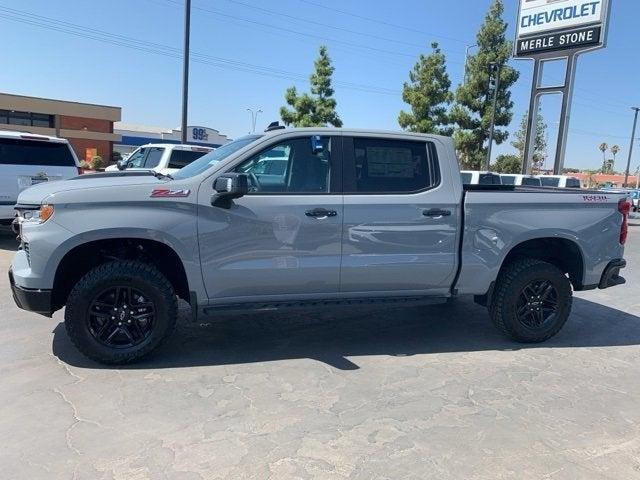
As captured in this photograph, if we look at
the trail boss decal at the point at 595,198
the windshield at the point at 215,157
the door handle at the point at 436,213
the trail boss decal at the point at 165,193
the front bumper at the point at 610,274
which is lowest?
the front bumper at the point at 610,274

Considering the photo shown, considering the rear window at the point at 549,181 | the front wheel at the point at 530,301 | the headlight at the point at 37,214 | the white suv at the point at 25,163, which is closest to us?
the headlight at the point at 37,214

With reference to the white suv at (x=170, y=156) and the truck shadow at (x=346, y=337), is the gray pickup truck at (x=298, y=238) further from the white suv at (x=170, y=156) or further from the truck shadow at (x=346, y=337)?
the white suv at (x=170, y=156)

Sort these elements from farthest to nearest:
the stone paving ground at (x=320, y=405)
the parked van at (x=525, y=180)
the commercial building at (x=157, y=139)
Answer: the commercial building at (x=157, y=139)
the parked van at (x=525, y=180)
the stone paving ground at (x=320, y=405)

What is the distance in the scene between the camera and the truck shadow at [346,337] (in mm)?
4727

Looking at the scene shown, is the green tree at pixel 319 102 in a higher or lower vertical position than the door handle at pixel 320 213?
higher

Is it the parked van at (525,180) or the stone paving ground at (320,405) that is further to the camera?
the parked van at (525,180)

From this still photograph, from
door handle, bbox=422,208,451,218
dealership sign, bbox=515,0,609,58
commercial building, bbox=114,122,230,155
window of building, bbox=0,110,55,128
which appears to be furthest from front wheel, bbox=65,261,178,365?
commercial building, bbox=114,122,230,155

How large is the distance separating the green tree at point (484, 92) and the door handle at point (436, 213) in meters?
A: 28.2

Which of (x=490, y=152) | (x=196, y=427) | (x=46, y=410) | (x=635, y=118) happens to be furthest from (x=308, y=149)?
(x=635, y=118)

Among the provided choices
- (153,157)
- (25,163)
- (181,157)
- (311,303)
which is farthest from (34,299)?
(153,157)

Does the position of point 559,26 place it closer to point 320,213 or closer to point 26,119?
point 320,213

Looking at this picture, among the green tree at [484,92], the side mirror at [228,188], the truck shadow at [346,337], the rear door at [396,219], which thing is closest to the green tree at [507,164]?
the green tree at [484,92]

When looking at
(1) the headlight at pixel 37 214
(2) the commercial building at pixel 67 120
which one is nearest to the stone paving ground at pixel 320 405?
(1) the headlight at pixel 37 214

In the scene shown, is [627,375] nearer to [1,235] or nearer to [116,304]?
[116,304]
